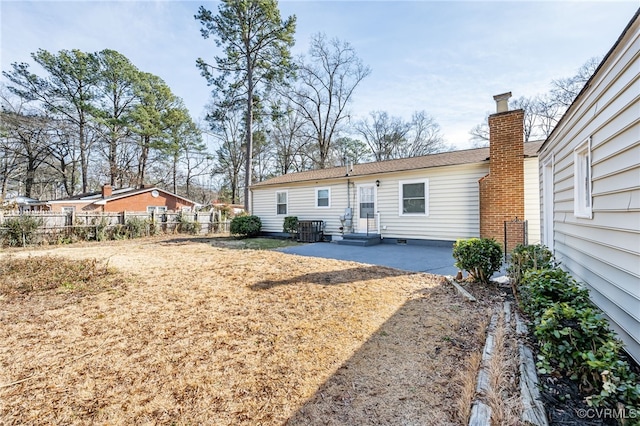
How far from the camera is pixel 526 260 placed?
14.3 feet

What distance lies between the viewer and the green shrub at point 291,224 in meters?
12.9

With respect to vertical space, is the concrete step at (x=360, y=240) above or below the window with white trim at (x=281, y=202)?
below

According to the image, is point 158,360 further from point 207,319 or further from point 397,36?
point 397,36

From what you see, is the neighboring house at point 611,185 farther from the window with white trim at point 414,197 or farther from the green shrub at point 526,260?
the window with white trim at point 414,197

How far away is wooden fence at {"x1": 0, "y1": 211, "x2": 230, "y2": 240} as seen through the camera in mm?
11727

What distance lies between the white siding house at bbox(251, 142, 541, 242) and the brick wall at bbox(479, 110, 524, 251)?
0.55m

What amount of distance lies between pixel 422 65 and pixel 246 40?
35.1ft

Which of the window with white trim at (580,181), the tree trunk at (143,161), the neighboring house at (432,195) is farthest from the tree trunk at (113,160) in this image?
the window with white trim at (580,181)

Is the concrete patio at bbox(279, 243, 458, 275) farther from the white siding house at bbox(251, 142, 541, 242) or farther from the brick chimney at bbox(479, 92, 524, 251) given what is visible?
the brick chimney at bbox(479, 92, 524, 251)

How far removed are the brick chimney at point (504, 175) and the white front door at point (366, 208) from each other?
3.88 m

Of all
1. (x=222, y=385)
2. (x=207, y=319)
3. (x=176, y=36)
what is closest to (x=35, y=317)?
(x=207, y=319)

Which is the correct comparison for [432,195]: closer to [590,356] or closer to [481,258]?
[481,258]

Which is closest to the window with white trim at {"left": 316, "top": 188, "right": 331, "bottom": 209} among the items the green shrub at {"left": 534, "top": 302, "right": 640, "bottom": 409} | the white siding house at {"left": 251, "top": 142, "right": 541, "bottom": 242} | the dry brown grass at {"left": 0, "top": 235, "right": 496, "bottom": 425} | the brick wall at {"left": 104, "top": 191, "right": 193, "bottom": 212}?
the white siding house at {"left": 251, "top": 142, "right": 541, "bottom": 242}

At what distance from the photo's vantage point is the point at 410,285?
5219 millimetres
